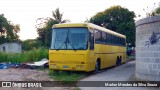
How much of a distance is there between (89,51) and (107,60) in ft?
16.6

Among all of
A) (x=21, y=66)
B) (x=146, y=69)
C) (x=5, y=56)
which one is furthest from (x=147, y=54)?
(x=5, y=56)

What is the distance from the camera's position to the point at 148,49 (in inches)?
471

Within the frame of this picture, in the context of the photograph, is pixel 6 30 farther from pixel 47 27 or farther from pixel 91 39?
pixel 91 39

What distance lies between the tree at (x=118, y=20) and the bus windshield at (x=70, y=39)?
27210mm

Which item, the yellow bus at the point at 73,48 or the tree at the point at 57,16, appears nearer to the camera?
the yellow bus at the point at 73,48

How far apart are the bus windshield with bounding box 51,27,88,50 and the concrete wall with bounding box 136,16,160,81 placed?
3669 millimetres

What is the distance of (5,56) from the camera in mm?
26578

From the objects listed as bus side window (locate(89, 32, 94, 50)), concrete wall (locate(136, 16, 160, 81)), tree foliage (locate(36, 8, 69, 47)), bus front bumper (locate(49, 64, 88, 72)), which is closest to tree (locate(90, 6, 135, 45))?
tree foliage (locate(36, 8, 69, 47))

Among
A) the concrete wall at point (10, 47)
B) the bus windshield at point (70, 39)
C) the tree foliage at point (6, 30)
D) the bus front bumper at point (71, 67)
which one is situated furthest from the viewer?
the tree foliage at point (6, 30)

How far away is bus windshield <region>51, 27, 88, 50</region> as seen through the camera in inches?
622

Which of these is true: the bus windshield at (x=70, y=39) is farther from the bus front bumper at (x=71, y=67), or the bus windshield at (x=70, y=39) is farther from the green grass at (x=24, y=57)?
the green grass at (x=24, y=57)

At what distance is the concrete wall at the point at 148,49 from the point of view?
11.4 m

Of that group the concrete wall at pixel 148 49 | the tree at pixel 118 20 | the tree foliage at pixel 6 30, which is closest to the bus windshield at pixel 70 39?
the concrete wall at pixel 148 49

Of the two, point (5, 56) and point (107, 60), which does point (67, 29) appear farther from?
point (5, 56)
